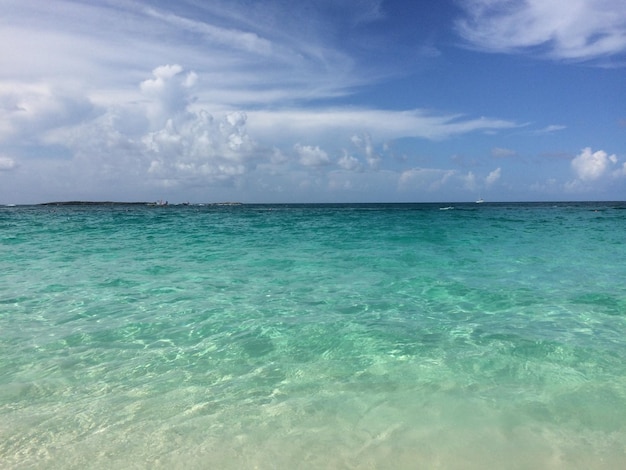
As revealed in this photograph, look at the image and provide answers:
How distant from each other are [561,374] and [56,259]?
1535 cm

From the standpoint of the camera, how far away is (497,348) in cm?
610

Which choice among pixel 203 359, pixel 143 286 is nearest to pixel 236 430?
pixel 203 359

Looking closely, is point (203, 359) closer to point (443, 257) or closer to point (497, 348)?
point (497, 348)

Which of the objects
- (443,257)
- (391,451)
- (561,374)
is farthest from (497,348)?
(443,257)

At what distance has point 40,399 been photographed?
4625 millimetres

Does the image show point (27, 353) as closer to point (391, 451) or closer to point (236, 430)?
point (236, 430)

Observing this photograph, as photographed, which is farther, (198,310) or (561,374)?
(198,310)

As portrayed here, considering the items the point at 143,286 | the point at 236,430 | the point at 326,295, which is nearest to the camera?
the point at 236,430

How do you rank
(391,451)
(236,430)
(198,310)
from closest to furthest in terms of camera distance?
(391,451) → (236,430) → (198,310)

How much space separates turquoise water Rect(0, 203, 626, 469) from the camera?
3754 mm

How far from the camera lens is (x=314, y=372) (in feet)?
17.6

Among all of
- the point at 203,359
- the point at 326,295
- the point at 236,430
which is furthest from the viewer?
the point at 326,295

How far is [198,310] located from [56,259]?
9.46 meters

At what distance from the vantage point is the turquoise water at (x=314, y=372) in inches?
148
